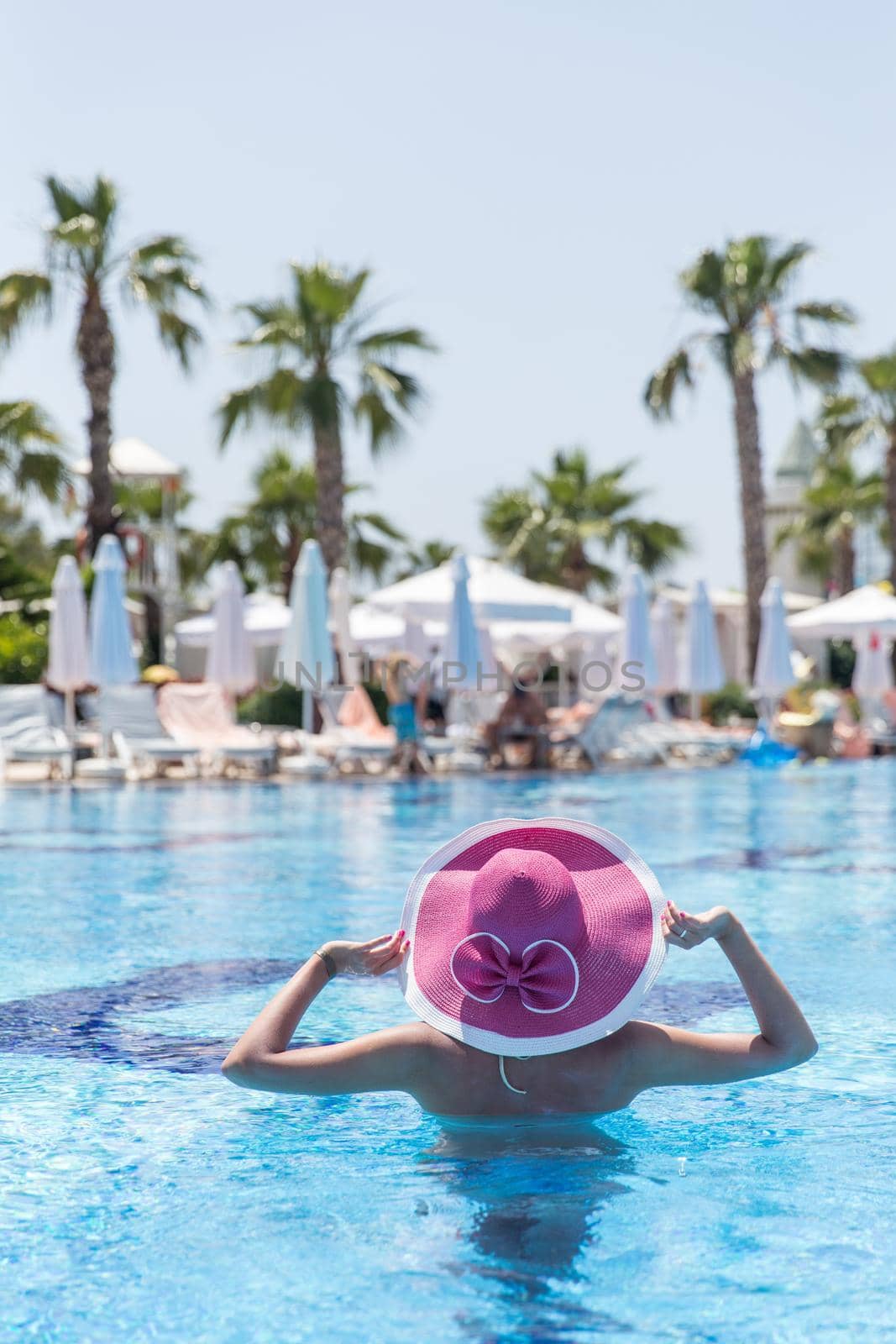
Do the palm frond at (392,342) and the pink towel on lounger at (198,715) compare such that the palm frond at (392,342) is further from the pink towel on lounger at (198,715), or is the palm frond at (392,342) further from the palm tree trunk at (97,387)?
the pink towel on lounger at (198,715)

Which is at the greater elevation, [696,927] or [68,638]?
[68,638]

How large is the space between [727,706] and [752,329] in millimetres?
6523

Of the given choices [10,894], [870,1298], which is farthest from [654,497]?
[870,1298]

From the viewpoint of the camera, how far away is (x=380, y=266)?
23.7 meters

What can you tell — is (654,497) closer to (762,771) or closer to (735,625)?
(735,625)

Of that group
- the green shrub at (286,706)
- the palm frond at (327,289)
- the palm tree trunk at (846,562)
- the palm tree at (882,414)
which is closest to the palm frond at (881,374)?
the palm tree at (882,414)

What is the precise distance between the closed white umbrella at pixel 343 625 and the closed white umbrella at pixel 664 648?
171 inches

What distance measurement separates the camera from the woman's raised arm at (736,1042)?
2865 mm

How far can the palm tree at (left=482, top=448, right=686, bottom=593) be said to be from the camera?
110 ft

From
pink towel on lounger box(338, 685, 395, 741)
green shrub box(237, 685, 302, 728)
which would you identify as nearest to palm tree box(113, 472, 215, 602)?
green shrub box(237, 685, 302, 728)

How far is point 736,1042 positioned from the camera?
3031mm

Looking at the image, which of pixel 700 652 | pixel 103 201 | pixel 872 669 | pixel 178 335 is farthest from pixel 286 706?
pixel 872 669

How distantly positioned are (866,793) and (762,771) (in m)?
3.32

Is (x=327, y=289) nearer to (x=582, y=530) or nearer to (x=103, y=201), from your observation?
(x=103, y=201)
